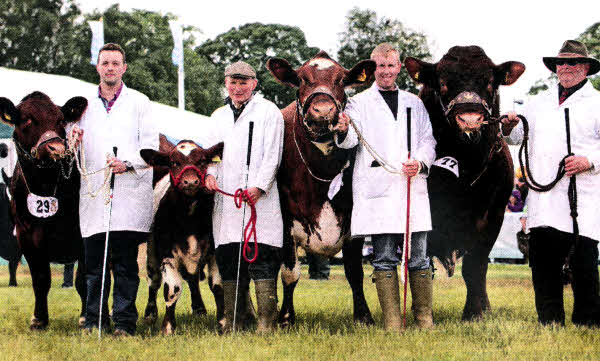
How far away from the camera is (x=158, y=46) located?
50969 mm

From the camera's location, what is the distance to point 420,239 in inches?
284

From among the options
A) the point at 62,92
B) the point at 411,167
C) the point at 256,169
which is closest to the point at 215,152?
the point at 256,169

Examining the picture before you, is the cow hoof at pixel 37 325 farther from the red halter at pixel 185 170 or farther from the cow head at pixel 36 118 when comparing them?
the red halter at pixel 185 170

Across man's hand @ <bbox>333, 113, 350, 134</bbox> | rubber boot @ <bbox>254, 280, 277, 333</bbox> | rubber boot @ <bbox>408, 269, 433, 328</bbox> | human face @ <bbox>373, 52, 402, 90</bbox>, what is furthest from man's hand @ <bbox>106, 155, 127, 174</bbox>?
rubber boot @ <bbox>408, 269, 433, 328</bbox>

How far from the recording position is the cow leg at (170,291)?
7479 mm

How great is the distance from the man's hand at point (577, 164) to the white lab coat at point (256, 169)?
2521 mm

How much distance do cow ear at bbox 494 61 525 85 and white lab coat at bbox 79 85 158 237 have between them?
10.8 ft

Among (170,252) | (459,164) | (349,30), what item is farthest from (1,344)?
(349,30)

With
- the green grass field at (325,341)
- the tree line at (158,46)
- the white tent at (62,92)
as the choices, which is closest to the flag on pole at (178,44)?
the white tent at (62,92)

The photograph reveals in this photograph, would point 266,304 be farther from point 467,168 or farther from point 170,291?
point 467,168

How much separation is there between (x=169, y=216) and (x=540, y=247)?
3.42 meters

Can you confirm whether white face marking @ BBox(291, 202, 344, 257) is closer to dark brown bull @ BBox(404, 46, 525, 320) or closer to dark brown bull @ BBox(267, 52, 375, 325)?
dark brown bull @ BBox(267, 52, 375, 325)

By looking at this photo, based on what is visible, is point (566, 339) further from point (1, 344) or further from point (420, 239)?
point (1, 344)

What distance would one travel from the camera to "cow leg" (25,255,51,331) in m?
8.00
